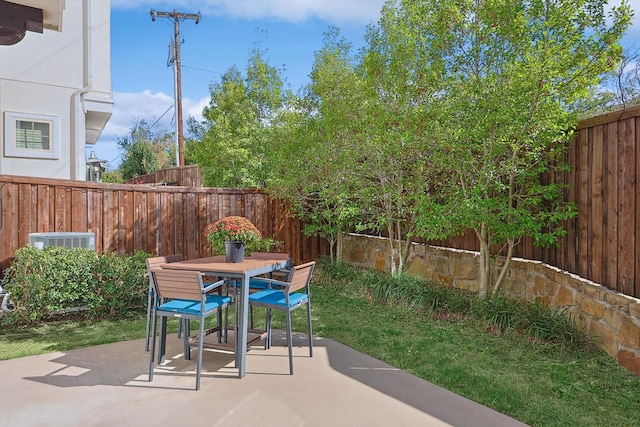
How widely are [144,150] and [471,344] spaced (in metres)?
16.9

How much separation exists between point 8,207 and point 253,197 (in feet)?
12.0

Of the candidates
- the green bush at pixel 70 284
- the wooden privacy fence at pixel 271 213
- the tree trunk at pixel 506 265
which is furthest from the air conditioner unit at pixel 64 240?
the tree trunk at pixel 506 265

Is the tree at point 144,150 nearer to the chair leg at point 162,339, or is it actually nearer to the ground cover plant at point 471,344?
the ground cover plant at point 471,344

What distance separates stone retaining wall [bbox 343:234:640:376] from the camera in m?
3.36

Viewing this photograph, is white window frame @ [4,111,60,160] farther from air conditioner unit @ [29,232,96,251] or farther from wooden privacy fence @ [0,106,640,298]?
air conditioner unit @ [29,232,96,251]

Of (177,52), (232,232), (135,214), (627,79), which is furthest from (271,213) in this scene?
(177,52)

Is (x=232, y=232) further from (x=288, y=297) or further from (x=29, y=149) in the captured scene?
(x=29, y=149)

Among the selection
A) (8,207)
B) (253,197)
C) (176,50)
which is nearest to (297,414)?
(8,207)

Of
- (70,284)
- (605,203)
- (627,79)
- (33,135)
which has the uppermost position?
(627,79)

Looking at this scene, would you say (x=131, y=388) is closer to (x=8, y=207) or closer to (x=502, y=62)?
(x=8, y=207)

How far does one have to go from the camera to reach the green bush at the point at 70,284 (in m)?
4.89

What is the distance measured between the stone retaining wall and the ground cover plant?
0.15 metres

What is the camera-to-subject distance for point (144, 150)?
18.2m

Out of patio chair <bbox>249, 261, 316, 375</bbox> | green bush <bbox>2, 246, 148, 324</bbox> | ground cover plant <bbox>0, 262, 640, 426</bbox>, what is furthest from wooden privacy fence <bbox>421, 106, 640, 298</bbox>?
green bush <bbox>2, 246, 148, 324</bbox>
